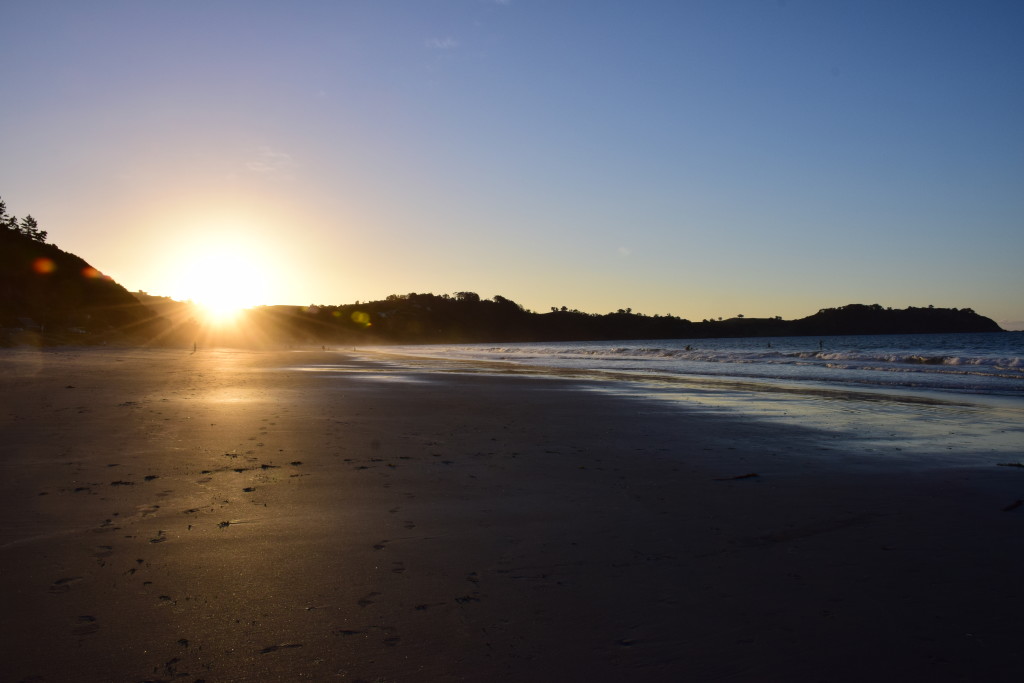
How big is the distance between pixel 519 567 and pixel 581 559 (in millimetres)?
426

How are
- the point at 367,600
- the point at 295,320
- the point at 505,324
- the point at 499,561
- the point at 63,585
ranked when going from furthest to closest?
the point at 505,324 < the point at 295,320 < the point at 499,561 < the point at 63,585 < the point at 367,600

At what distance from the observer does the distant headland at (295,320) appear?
160 ft

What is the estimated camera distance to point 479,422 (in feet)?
34.8

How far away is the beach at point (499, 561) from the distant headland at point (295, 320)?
39.5 m

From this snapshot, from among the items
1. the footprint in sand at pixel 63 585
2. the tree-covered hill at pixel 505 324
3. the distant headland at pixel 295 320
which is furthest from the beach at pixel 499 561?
the tree-covered hill at pixel 505 324

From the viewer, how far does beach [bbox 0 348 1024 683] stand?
268 centimetres

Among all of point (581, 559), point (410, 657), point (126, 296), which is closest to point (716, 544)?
point (581, 559)

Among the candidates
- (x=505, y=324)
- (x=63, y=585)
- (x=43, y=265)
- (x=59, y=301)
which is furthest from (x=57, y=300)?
(x=505, y=324)

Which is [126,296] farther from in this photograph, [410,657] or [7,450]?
[410,657]

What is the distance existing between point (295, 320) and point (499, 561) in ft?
438

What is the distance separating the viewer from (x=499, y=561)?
3.84 metres

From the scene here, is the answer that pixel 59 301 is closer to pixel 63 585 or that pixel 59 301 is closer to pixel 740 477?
pixel 63 585

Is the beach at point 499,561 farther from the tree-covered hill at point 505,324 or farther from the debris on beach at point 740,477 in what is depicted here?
the tree-covered hill at point 505,324

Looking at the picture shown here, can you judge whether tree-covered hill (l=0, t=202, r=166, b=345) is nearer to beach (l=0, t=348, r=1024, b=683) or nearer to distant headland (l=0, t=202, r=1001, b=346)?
distant headland (l=0, t=202, r=1001, b=346)
